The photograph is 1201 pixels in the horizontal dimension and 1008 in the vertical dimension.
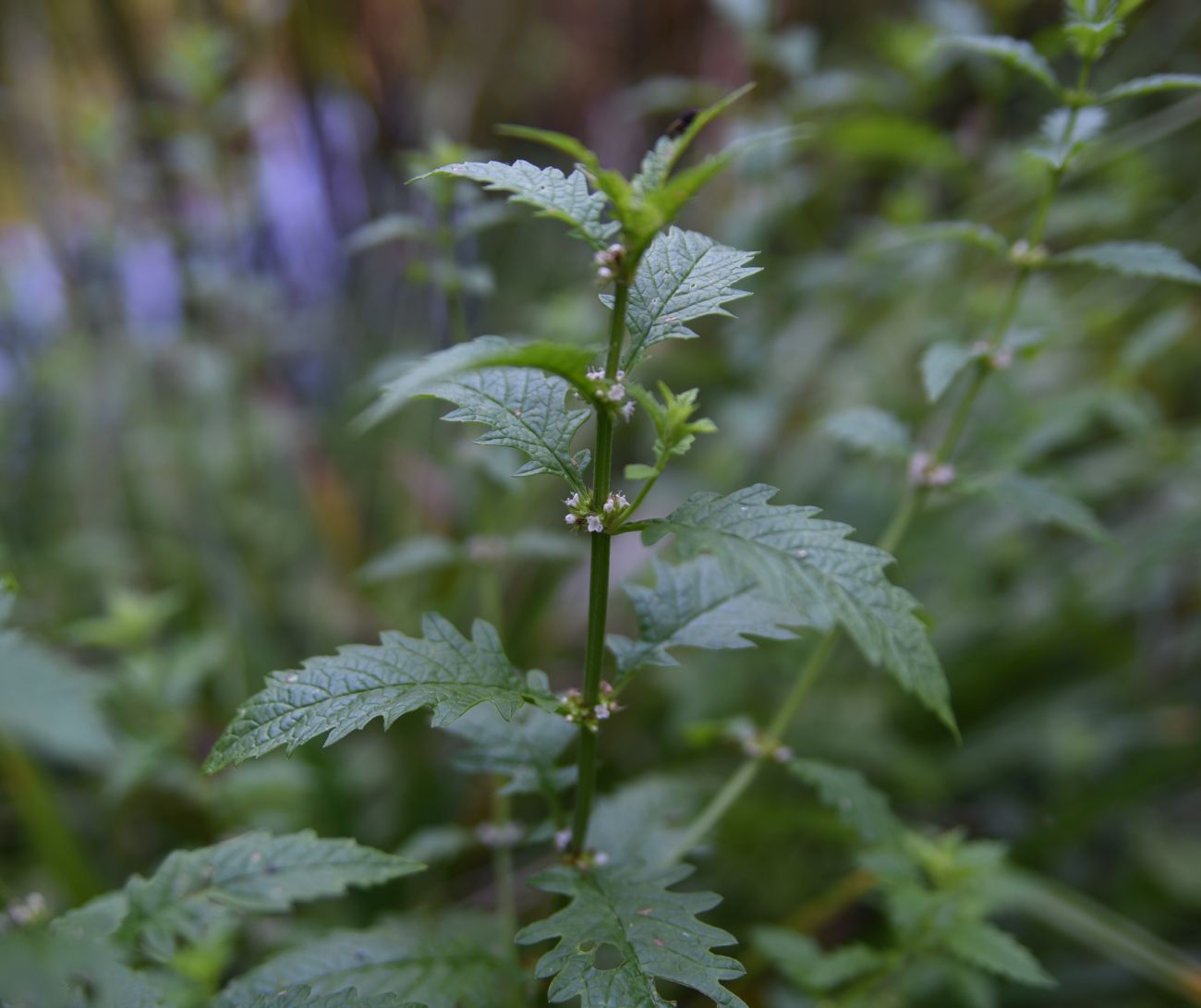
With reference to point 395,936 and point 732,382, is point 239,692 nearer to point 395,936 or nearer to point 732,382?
point 395,936

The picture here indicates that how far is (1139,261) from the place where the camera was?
87cm

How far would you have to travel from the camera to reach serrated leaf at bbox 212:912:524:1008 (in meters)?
0.72

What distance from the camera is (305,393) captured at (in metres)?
2.87

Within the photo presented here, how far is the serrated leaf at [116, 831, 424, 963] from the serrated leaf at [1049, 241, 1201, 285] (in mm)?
864

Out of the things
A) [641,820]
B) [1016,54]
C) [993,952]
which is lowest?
[993,952]

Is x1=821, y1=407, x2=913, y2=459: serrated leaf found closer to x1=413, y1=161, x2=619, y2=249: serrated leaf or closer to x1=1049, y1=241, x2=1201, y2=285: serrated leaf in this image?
x1=1049, y1=241, x2=1201, y2=285: serrated leaf

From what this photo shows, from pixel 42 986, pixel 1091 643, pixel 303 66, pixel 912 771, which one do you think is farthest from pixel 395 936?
pixel 303 66

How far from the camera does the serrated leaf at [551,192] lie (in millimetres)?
579

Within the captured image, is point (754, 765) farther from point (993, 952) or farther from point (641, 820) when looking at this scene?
point (993, 952)

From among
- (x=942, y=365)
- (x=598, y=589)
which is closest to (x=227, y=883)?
(x=598, y=589)

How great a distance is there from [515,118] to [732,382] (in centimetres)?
205

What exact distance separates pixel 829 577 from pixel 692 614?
188 millimetres

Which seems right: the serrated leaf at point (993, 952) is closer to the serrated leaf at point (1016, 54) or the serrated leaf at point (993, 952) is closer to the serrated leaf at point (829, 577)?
the serrated leaf at point (829, 577)

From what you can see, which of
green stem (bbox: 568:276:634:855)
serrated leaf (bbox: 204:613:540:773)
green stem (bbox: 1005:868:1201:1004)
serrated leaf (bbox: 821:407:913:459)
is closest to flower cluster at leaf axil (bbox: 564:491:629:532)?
green stem (bbox: 568:276:634:855)
